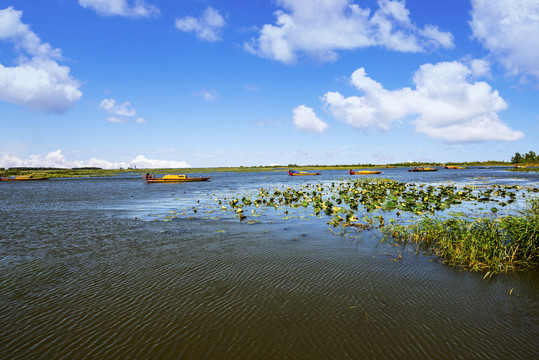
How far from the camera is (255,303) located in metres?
7.43

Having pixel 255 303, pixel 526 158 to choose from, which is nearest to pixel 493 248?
pixel 255 303

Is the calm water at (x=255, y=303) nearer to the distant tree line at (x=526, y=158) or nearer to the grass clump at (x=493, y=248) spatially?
the grass clump at (x=493, y=248)

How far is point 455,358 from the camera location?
17.2 feet

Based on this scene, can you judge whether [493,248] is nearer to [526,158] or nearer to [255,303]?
[255,303]

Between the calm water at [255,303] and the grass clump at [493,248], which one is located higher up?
the grass clump at [493,248]

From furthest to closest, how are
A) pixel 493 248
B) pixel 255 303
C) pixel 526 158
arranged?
1. pixel 526 158
2. pixel 493 248
3. pixel 255 303

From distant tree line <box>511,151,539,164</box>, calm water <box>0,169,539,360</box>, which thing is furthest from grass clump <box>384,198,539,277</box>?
distant tree line <box>511,151,539,164</box>

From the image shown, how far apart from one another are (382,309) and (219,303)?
4228mm

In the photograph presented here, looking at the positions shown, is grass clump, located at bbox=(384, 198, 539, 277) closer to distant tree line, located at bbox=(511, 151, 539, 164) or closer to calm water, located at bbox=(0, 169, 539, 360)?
calm water, located at bbox=(0, 169, 539, 360)

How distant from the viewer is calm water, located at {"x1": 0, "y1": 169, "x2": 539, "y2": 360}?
5.62 m

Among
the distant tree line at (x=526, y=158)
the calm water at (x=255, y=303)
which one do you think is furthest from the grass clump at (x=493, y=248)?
the distant tree line at (x=526, y=158)

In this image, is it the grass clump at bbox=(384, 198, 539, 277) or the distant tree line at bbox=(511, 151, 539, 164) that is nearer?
the grass clump at bbox=(384, 198, 539, 277)

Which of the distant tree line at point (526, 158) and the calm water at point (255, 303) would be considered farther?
the distant tree line at point (526, 158)

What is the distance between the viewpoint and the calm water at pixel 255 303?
5621 mm
